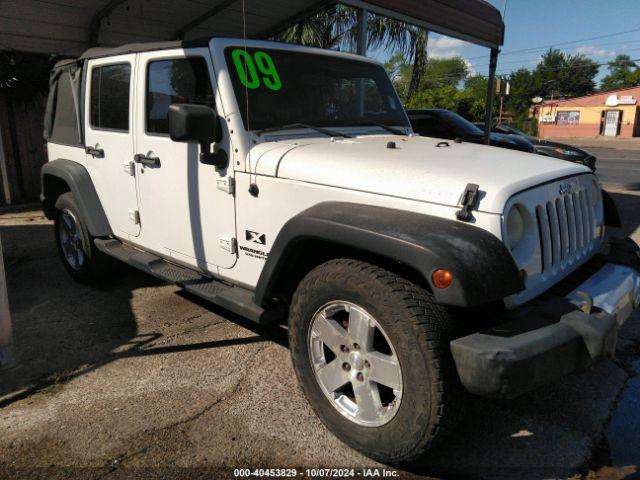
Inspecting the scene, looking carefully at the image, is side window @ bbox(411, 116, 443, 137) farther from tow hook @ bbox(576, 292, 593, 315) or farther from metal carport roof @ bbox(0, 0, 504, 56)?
tow hook @ bbox(576, 292, 593, 315)

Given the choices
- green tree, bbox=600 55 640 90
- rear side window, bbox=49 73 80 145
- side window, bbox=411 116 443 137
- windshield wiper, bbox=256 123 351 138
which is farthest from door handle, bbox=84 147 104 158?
green tree, bbox=600 55 640 90

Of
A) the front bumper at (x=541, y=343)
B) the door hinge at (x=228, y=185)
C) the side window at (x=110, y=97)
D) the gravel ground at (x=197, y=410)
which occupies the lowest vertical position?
the gravel ground at (x=197, y=410)

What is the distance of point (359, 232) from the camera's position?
2141 millimetres

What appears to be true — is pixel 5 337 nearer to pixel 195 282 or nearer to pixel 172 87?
pixel 195 282

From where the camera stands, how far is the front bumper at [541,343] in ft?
6.15

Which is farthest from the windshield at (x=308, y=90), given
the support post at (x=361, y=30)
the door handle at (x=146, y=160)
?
the support post at (x=361, y=30)

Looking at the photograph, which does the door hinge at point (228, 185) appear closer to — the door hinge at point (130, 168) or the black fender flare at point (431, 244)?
the black fender flare at point (431, 244)

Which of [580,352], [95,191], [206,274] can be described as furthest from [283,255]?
[95,191]

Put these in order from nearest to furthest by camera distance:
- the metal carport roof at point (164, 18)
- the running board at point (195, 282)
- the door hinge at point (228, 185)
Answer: the running board at point (195, 282), the door hinge at point (228, 185), the metal carport roof at point (164, 18)

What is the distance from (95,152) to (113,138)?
1.08 feet

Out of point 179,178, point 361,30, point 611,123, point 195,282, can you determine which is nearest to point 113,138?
point 179,178

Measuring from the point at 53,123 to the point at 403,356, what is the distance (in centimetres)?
447

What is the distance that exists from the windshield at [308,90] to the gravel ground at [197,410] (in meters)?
1.58

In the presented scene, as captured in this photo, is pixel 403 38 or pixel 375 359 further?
pixel 403 38
